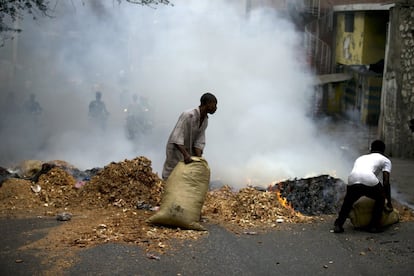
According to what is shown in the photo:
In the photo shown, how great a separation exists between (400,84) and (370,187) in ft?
23.5

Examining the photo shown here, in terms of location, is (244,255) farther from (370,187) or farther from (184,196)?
(370,187)

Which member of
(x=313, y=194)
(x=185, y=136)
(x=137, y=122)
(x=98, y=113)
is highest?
(x=185, y=136)

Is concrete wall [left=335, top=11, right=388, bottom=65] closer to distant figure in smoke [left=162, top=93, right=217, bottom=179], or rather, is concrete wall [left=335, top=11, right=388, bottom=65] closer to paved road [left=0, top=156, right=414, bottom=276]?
paved road [left=0, top=156, right=414, bottom=276]

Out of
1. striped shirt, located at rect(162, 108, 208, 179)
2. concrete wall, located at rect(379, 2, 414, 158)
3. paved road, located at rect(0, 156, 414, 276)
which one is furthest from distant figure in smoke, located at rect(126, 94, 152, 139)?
paved road, located at rect(0, 156, 414, 276)

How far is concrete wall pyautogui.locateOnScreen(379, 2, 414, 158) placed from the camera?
11633mm

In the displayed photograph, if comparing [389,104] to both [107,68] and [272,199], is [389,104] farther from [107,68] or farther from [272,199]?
[107,68]

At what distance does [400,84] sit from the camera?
12.0 meters

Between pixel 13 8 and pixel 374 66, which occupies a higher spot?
pixel 13 8

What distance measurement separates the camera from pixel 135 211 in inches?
240

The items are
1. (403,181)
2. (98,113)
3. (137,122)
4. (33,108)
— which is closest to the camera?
(403,181)

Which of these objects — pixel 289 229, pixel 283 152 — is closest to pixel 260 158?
pixel 283 152

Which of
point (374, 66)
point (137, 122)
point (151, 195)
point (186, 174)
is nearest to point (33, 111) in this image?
point (137, 122)

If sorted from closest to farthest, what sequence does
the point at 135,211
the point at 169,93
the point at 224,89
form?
the point at 135,211, the point at 224,89, the point at 169,93

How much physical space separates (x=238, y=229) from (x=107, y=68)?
11.9 metres
